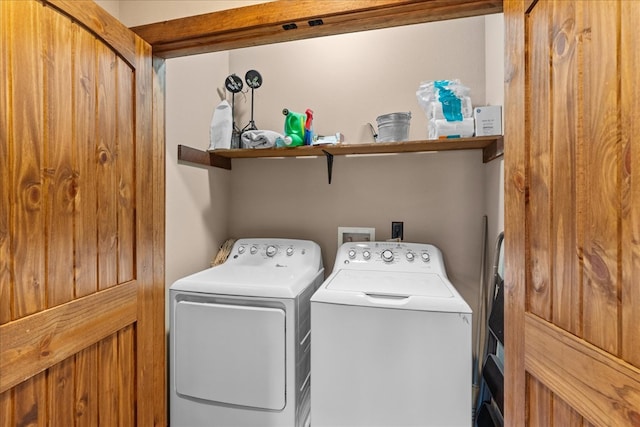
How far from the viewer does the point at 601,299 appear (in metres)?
0.62

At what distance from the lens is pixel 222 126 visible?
217cm

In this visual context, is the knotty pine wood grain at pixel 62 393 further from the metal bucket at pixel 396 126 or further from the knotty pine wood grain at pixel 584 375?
the metal bucket at pixel 396 126

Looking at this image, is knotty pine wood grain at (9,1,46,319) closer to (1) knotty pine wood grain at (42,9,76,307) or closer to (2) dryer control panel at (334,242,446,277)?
(1) knotty pine wood grain at (42,9,76,307)

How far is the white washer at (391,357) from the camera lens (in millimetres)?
1357

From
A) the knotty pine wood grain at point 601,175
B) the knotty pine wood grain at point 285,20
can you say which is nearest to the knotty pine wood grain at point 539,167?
the knotty pine wood grain at point 601,175

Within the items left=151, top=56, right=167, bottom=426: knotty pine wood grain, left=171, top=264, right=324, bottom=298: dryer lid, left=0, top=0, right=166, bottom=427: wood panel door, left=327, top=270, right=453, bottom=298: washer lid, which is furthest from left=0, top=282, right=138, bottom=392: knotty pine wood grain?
left=327, top=270, right=453, bottom=298: washer lid

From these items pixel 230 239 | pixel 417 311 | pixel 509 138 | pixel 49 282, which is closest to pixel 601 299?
pixel 509 138

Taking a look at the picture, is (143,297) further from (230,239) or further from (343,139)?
(343,139)

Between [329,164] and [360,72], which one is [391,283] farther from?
[360,72]

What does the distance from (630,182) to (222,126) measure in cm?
209

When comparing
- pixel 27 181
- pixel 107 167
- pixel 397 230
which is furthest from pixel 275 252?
pixel 27 181

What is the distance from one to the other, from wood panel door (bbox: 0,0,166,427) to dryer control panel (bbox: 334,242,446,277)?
45.5 inches

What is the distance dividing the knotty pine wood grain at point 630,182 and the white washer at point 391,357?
0.81m

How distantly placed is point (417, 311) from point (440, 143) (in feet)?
3.30
